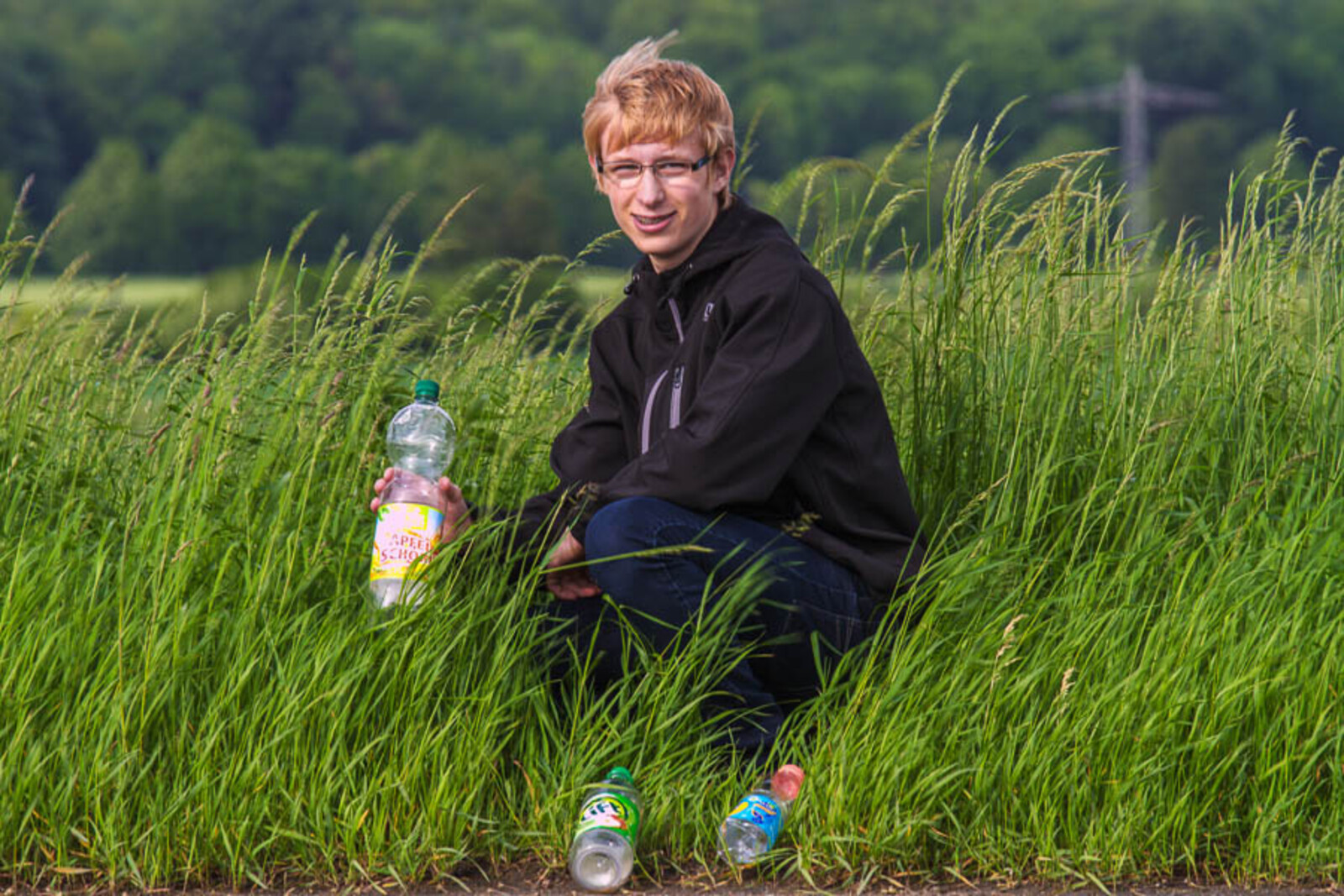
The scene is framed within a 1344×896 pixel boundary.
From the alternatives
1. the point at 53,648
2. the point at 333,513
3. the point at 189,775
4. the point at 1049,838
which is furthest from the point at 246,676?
the point at 1049,838

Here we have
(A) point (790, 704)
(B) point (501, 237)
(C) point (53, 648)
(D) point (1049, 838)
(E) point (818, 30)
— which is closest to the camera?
(D) point (1049, 838)

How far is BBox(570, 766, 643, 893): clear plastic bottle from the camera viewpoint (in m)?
2.79

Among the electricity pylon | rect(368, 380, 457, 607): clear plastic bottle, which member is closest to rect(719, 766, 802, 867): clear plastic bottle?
rect(368, 380, 457, 607): clear plastic bottle

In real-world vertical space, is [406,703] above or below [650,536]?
below

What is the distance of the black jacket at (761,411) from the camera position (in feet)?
10.2

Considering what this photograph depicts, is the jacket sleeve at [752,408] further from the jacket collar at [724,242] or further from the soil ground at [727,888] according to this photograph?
the soil ground at [727,888]

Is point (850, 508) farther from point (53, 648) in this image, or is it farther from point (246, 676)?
point (53, 648)

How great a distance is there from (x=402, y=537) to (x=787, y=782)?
0.96m

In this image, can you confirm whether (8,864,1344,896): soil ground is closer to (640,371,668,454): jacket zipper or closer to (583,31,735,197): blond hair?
(640,371,668,454): jacket zipper

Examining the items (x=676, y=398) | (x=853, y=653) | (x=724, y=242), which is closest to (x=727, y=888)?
(x=853, y=653)

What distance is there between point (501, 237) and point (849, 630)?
58.1 metres

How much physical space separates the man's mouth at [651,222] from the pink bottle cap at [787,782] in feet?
4.01

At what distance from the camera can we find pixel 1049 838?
286 centimetres

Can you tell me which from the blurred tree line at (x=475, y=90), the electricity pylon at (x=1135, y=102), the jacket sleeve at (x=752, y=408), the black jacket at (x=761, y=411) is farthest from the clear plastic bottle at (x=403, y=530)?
the blurred tree line at (x=475, y=90)
